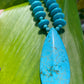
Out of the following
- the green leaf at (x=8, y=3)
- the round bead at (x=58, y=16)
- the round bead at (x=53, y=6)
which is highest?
the green leaf at (x=8, y=3)

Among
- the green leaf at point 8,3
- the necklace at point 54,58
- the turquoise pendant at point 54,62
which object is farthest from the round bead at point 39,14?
the green leaf at point 8,3

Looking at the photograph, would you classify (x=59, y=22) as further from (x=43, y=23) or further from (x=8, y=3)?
(x=8, y=3)

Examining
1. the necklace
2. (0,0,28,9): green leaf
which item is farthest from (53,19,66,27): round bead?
(0,0,28,9): green leaf

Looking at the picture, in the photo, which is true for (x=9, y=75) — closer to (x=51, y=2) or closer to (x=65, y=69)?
(x=65, y=69)

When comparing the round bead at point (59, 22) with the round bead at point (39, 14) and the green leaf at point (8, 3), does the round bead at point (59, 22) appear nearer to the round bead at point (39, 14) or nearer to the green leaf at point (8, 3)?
the round bead at point (39, 14)

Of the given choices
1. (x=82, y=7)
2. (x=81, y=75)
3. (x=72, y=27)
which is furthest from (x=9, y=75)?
(x=82, y=7)

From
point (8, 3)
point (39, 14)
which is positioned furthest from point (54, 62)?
point (8, 3)
